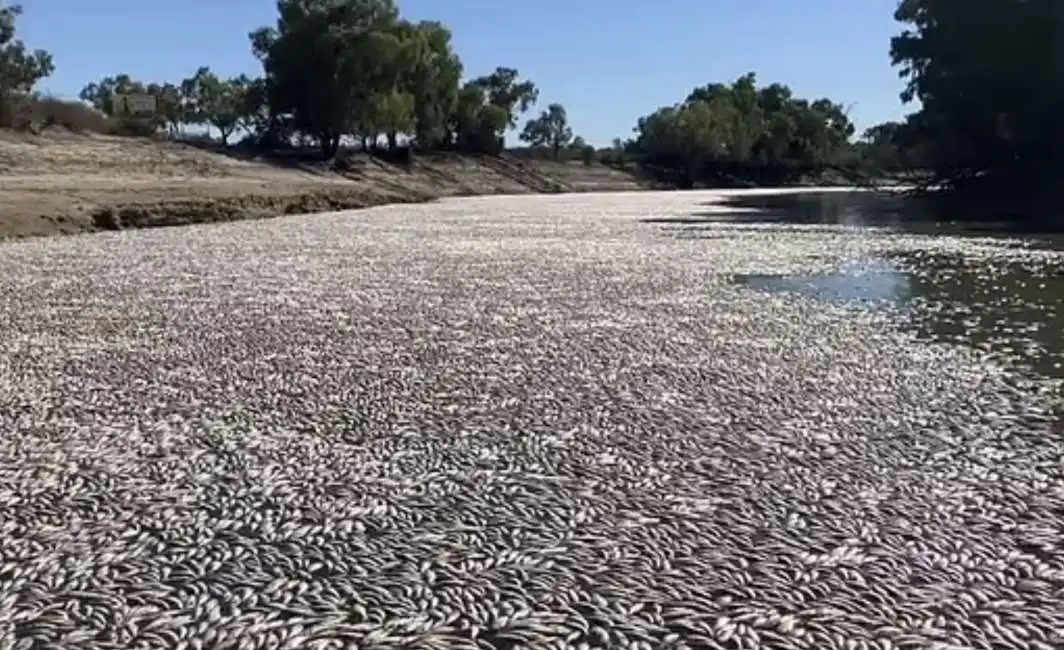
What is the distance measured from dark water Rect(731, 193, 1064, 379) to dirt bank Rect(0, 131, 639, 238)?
2452 cm

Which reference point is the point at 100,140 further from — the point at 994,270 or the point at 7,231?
the point at 994,270

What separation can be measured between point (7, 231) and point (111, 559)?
2969 centimetres

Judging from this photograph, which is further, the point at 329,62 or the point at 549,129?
the point at 549,129

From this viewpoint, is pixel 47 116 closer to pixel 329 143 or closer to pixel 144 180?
pixel 144 180

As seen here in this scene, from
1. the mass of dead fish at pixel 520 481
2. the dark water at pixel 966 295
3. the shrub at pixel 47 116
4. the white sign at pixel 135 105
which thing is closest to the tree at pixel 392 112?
the white sign at pixel 135 105

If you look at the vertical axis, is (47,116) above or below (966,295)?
above

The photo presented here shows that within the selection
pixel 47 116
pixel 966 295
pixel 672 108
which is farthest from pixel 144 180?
pixel 672 108

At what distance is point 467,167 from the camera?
10156cm

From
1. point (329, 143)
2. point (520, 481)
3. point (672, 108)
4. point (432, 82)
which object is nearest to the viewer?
point (520, 481)

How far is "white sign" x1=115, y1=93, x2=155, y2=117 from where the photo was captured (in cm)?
8612

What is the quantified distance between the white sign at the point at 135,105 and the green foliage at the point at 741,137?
57118mm

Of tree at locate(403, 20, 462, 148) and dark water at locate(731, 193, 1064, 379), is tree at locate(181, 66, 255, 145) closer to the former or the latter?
tree at locate(403, 20, 462, 148)

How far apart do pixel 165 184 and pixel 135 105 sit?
4339 centimetres

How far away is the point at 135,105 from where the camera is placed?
298ft
